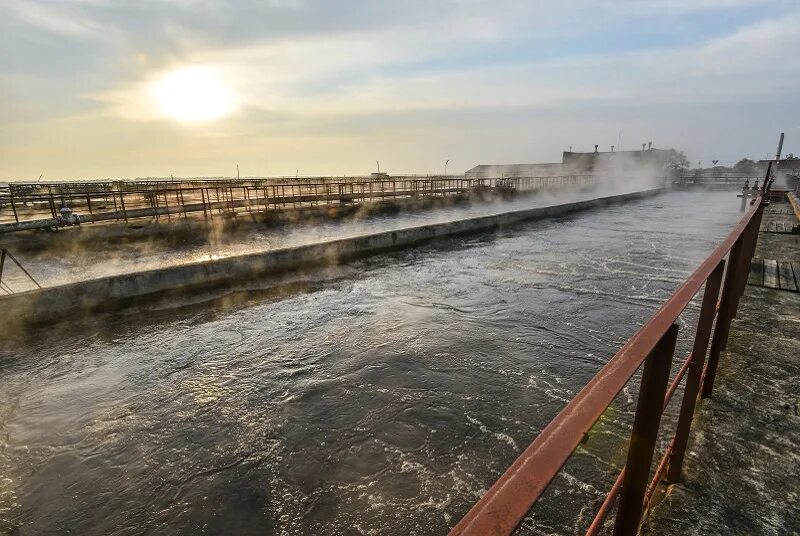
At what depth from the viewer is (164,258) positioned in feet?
39.1

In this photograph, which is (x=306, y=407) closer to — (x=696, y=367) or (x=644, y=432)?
(x=696, y=367)

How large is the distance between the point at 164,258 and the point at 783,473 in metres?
13.6

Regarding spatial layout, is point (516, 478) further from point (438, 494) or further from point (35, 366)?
point (35, 366)

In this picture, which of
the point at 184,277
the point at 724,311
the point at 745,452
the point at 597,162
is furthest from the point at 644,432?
the point at 597,162

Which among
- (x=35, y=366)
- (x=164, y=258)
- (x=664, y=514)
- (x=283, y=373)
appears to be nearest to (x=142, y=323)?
(x=35, y=366)

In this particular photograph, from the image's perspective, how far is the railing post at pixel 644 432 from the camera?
1.26m

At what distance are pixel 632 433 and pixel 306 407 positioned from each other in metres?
3.94

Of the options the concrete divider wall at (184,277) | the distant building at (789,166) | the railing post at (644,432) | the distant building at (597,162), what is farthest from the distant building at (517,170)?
the railing post at (644,432)

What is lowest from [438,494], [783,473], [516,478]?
[438,494]

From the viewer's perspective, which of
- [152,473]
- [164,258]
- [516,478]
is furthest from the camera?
[164,258]

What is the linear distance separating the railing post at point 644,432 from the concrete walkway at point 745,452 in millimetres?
974

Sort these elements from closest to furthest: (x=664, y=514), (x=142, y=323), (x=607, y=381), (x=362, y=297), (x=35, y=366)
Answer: (x=607, y=381) < (x=664, y=514) < (x=35, y=366) < (x=142, y=323) < (x=362, y=297)

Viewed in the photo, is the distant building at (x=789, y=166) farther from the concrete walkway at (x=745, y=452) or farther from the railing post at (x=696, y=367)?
the railing post at (x=696, y=367)

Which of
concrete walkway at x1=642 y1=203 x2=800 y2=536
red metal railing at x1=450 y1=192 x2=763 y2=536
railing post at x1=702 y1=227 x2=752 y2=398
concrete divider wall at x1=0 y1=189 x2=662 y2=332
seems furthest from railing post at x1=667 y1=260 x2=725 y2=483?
concrete divider wall at x1=0 y1=189 x2=662 y2=332
